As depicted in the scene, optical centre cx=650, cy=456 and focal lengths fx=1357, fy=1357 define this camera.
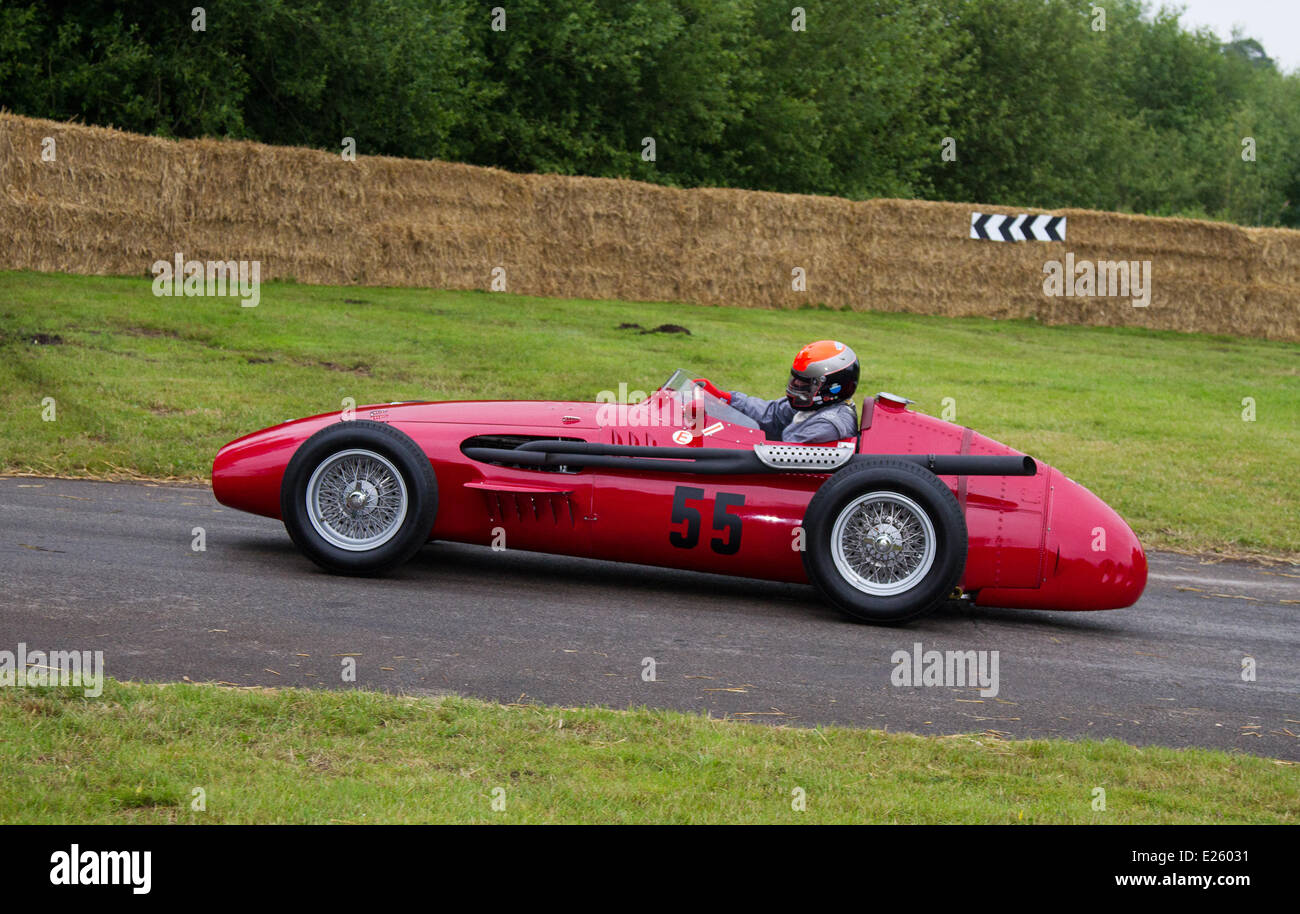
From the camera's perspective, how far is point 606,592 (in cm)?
789

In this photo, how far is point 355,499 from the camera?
7.76 meters

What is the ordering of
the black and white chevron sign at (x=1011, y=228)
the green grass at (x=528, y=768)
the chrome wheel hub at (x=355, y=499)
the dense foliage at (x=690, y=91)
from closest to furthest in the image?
1. the green grass at (x=528, y=768)
2. the chrome wheel hub at (x=355, y=499)
3. the dense foliage at (x=690, y=91)
4. the black and white chevron sign at (x=1011, y=228)

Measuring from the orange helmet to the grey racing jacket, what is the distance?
0.19 feet

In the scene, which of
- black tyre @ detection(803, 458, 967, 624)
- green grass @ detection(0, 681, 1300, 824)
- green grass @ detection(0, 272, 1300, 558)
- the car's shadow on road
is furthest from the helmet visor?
green grass @ detection(0, 272, 1300, 558)

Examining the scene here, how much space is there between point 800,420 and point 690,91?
27119 millimetres

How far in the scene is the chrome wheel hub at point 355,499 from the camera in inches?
305

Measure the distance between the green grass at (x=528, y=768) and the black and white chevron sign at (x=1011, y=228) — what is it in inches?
908

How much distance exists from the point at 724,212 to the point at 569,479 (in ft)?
63.0

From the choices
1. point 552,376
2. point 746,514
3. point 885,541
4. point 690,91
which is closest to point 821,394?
point 746,514

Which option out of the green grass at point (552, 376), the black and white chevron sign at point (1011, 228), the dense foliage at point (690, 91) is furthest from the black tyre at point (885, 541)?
the black and white chevron sign at point (1011, 228)

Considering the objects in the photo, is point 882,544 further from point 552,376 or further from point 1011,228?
point 1011,228

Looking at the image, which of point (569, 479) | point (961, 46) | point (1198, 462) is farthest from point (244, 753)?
point (961, 46)

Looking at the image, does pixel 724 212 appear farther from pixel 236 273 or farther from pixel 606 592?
pixel 606 592

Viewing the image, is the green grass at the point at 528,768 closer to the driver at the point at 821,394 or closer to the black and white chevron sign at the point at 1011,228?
the driver at the point at 821,394
